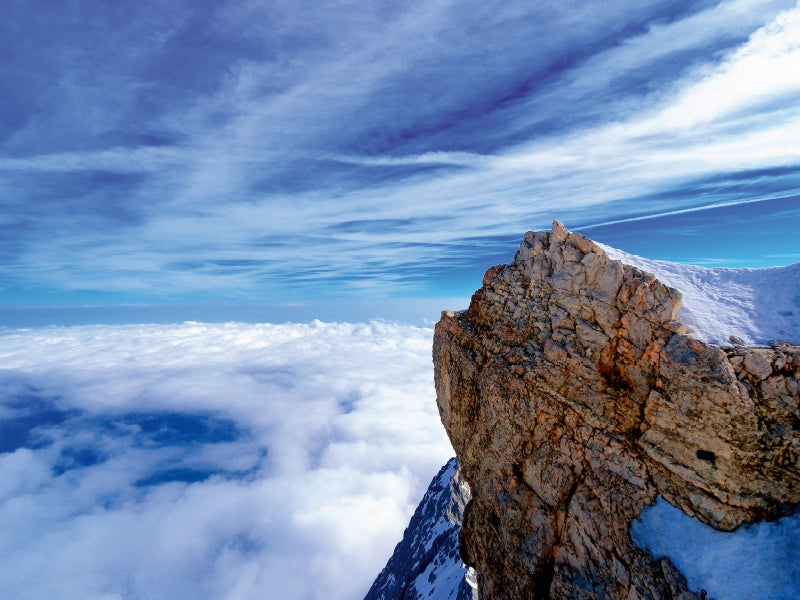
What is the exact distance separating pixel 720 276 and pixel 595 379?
12.3m

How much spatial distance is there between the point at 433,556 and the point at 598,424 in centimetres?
8818

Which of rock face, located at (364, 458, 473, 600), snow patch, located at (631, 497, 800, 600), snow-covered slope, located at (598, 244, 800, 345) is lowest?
rock face, located at (364, 458, 473, 600)

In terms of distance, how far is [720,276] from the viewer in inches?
934

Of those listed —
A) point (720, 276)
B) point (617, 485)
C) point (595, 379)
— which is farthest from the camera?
point (720, 276)

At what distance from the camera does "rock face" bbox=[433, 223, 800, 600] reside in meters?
16.2

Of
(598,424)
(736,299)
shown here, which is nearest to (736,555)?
(598,424)

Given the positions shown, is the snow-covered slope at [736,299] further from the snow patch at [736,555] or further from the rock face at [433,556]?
the rock face at [433,556]

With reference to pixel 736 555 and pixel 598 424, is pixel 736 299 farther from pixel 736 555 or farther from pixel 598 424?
pixel 736 555

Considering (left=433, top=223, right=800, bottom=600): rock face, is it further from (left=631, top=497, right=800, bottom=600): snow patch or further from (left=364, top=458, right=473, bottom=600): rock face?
(left=364, top=458, right=473, bottom=600): rock face

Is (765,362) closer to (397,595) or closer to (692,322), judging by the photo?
(692,322)

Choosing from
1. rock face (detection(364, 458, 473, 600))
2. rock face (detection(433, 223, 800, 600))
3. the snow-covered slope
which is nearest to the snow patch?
rock face (detection(433, 223, 800, 600))

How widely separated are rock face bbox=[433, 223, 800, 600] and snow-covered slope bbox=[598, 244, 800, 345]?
5.05ft

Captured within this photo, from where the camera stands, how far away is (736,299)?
21.4m

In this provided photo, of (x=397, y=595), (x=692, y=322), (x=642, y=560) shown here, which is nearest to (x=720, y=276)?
(x=692, y=322)
